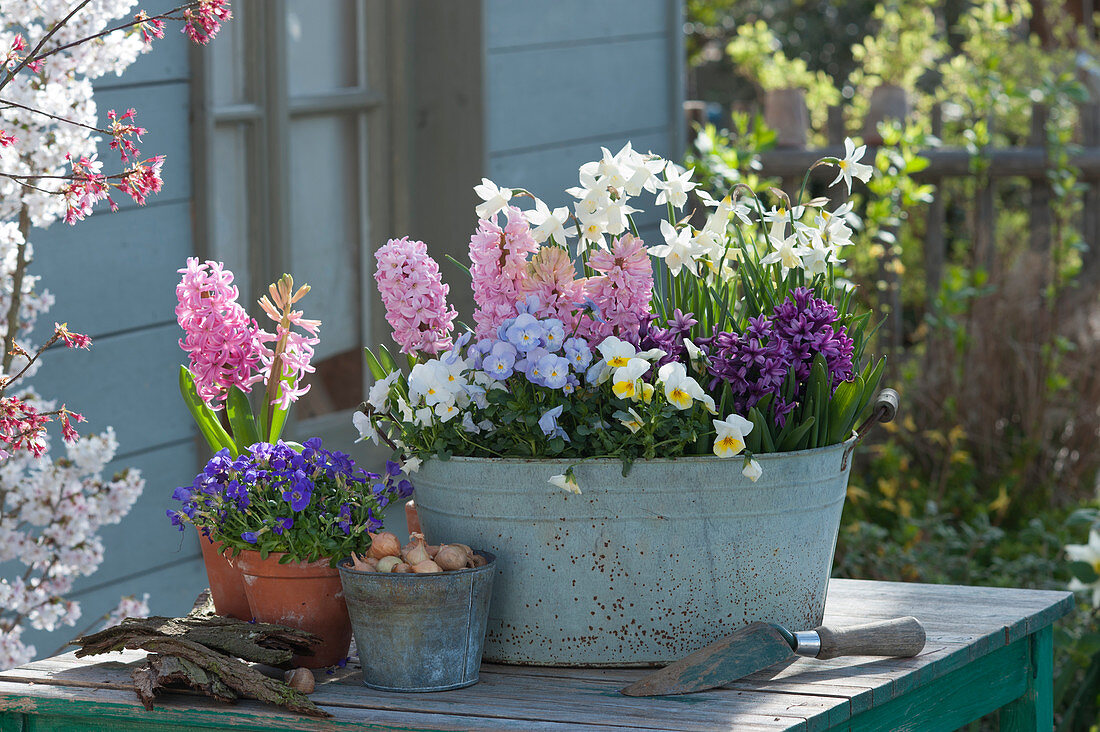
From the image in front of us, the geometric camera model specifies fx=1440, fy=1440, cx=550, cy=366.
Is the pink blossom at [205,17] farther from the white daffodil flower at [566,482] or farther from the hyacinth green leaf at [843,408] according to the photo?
the hyacinth green leaf at [843,408]

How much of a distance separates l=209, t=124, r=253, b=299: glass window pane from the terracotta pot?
155 cm

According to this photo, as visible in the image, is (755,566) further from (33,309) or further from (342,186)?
(342,186)

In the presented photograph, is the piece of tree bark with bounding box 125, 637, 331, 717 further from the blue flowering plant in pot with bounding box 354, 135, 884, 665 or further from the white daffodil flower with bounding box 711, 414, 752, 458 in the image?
the white daffodil flower with bounding box 711, 414, 752, 458

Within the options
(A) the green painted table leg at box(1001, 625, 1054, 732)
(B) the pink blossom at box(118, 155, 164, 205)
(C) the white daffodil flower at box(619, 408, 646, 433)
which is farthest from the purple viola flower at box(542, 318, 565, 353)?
(A) the green painted table leg at box(1001, 625, 1054, 732)

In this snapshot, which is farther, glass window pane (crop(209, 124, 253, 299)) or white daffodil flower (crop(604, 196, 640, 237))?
glass window pane (crop(209, 124, 253, 299))

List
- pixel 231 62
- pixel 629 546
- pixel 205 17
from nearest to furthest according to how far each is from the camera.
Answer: pixel 629 546 → pixel 205 17 → pixel 231 62

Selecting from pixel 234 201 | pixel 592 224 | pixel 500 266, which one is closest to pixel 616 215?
pixel 592 224

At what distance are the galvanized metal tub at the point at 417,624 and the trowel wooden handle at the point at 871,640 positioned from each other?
387 millimetres

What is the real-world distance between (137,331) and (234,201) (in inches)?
19.4

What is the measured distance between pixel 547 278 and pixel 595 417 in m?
0.17

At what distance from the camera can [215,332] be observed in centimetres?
169

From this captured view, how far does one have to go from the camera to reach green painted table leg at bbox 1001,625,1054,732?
6.14ft

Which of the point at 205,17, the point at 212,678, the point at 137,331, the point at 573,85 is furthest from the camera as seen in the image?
the point at 573,85

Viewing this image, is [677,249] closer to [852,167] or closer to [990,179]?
[852,167]
